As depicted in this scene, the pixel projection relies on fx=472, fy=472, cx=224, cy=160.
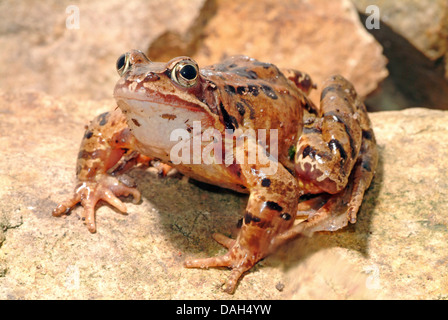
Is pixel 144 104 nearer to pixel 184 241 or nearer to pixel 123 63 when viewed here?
pixel 123 63

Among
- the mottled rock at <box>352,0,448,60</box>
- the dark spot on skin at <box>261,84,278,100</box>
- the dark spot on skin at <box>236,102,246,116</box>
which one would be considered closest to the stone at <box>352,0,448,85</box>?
the mottled rock at <box>352,0,448,60</box>

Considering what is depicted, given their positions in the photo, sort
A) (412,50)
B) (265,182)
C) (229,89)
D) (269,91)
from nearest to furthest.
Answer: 1. (265,182)
2. (229,89)
3. (269,91)
4. (412,50)

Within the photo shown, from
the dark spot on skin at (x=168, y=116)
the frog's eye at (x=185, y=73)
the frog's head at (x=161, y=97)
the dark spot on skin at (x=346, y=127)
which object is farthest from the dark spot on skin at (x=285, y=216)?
the frog's eye at (x=185, y=73)

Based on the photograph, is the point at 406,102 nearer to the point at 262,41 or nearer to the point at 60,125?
the point at 262,41

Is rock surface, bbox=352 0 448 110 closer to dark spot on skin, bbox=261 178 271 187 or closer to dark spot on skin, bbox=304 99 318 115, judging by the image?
dark spot on skin, bbox=304 99 318 115

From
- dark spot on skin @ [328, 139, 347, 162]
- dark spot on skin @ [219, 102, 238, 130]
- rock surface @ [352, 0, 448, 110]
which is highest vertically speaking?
dark spot on skin @ [219, 102, 238, 130]

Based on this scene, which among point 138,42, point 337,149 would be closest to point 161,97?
point 337,149

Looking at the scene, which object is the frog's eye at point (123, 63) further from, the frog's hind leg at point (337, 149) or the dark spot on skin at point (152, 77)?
the frog's hind leg at point (337, 149)

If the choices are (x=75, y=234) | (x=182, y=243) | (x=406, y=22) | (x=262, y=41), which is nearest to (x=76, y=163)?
(x=75, y=234)

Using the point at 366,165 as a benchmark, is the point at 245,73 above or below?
above
